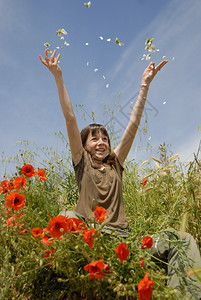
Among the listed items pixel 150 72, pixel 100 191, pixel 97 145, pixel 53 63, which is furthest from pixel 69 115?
pixel 150 72

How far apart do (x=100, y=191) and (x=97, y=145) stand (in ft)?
1.34

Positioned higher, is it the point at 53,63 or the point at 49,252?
the point at 53,63

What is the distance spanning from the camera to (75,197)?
3.26 m

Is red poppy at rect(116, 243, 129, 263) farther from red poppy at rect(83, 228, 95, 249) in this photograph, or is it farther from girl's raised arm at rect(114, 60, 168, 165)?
girl's raised arm at rect(114, 60, 168, 165)

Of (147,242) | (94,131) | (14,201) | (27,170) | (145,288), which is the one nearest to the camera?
(145,288)

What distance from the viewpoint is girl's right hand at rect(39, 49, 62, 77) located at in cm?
225

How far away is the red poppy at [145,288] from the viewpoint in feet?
4.07

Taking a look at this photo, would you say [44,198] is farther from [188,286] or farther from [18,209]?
[188,286]

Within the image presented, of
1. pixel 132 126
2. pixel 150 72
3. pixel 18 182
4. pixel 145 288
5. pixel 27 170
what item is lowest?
pixel 145 288

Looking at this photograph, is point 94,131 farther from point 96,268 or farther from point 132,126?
point 96,268

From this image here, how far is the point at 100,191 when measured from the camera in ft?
6.82

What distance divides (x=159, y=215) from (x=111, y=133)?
1607mm

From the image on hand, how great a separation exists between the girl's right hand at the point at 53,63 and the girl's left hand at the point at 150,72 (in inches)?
28.3

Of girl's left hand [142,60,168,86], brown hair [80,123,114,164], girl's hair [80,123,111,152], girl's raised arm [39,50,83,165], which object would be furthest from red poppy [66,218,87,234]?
girl's left hand [142,60,168,86]
